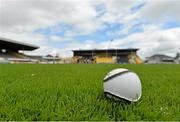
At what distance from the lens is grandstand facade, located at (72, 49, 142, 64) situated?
6760 centimetres

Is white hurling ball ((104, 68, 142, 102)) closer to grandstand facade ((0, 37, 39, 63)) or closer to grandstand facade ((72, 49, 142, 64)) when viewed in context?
grandstand facade ((0, 37, 39, 63))

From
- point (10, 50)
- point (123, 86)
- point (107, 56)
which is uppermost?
point (10, 50)

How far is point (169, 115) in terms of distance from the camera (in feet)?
7.61

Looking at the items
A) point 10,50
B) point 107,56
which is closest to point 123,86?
point 10,50

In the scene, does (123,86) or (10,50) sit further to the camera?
(10,50)

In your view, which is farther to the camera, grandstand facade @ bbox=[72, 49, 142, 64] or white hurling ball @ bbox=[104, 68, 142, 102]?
grandstand facade @ bbox=[72, 49, 142, 64]

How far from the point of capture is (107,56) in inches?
2768

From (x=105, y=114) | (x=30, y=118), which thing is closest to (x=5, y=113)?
(x=30, y=118)

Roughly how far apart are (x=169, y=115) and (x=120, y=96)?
63 cm

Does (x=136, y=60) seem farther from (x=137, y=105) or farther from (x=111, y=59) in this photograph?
(x=137, y=105)

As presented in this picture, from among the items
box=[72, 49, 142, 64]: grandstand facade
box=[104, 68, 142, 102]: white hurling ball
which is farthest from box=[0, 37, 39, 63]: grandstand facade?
box=[104, 68, 142, 102]: white hurling ball

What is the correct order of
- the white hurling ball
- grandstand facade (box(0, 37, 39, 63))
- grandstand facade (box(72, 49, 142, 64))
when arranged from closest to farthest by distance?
the white hurling ball → grandstand facade (box(0, 37, 39, 63)) → grandstand facade (box(72, 49, 142, 64))

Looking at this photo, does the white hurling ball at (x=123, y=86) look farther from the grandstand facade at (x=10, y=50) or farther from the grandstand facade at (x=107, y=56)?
the grandstand facade at (x=107, y=56)

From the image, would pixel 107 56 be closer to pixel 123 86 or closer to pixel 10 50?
pixel 10 50
